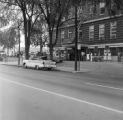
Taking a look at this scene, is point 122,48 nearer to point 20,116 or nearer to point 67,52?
point 67,52

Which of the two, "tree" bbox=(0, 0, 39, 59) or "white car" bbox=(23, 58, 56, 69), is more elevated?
"tree" bbox=(0, 0, 39, 59)

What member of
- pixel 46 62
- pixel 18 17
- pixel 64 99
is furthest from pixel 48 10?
pixel 64 99

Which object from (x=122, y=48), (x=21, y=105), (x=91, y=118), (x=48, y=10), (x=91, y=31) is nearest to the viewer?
(x=91, y=118)

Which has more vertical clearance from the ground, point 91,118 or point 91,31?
point 91,31

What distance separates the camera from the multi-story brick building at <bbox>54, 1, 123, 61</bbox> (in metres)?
37.1

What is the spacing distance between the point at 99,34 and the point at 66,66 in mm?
10316

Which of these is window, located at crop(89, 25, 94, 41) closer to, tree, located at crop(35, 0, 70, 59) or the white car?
tree, located at crop(35, 0, 70, 59)

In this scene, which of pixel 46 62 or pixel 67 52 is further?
pixel 67 52

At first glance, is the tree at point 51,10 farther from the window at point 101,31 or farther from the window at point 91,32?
the window at point 91,32

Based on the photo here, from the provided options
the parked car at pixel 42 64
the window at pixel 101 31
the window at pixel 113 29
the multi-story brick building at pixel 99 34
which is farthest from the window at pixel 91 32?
the parked car at pixel 42 64

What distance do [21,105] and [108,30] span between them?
32705mm

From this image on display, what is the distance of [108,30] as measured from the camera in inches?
1545

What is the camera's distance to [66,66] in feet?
111

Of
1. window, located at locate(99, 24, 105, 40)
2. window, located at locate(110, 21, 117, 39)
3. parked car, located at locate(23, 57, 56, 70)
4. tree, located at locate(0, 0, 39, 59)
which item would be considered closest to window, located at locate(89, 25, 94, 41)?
window, located at locate(99, 24, 105, 40)
